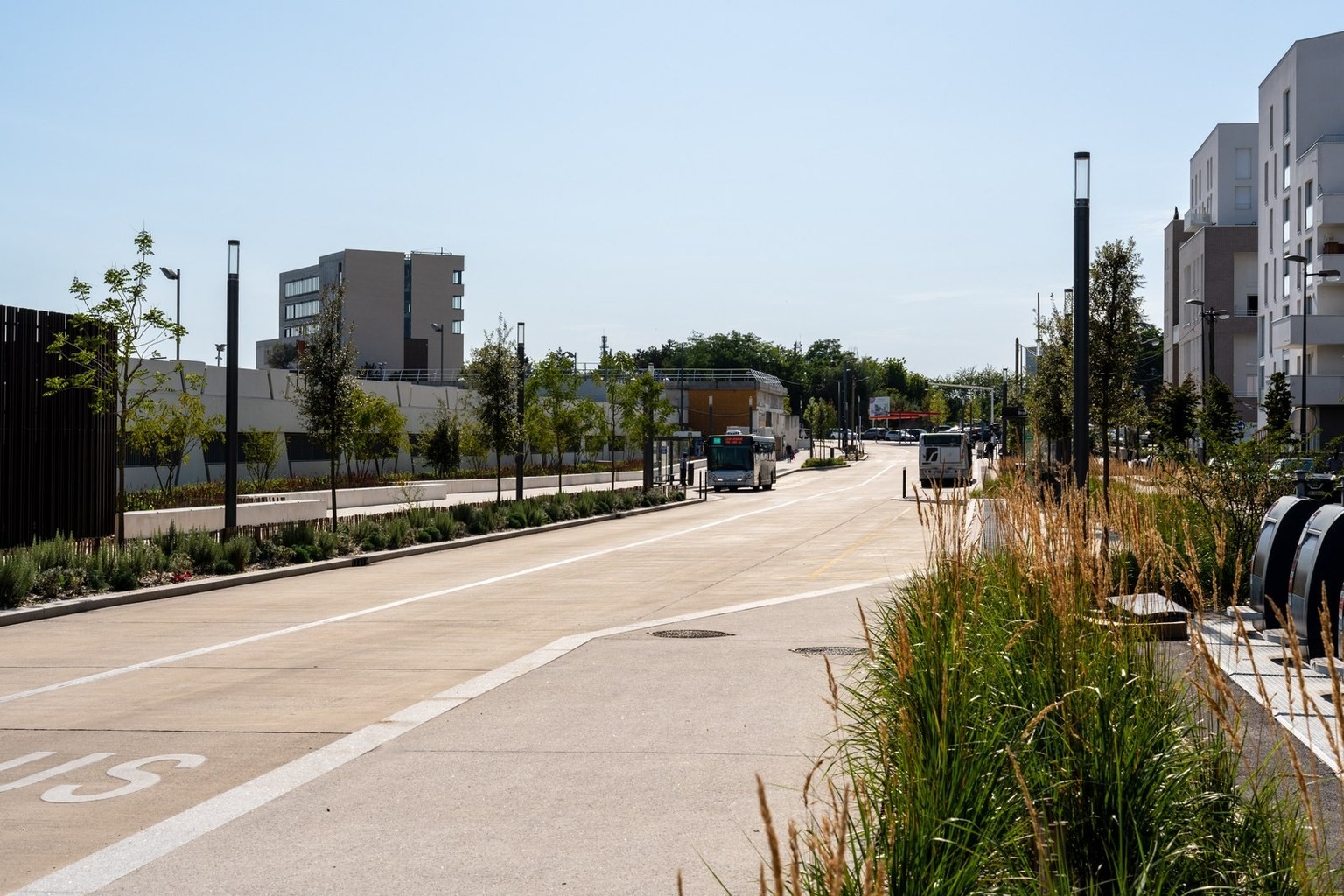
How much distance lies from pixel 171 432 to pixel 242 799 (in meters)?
30.5

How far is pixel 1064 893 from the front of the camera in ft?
12.0

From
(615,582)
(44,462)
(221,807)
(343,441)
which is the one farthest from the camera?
(343,441)

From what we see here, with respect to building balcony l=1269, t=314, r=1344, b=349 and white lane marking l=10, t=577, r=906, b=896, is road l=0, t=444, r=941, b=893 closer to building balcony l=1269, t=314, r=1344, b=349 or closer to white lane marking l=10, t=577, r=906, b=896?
white lane marking l=10, t=577, r=906, b=896

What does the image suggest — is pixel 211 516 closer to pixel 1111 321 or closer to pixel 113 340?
pixel 113 340

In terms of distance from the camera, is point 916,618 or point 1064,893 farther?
point 916,618

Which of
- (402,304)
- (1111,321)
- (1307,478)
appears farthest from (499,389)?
(402,304)

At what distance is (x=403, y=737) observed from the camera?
28.3 feet

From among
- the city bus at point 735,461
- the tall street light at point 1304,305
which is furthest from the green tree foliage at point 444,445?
the tall street light at point 1304,305

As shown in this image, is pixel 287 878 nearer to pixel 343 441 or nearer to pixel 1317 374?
pixel 343 441

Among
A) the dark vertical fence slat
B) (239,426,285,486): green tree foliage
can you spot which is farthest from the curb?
(239,426,285,486): green tree foliage

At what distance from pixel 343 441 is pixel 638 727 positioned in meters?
23.1

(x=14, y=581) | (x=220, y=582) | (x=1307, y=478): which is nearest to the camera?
(x=1307, y=478)

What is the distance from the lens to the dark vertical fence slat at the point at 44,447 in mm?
21531

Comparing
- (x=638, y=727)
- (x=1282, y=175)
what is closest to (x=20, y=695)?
(x=638, y=727)
